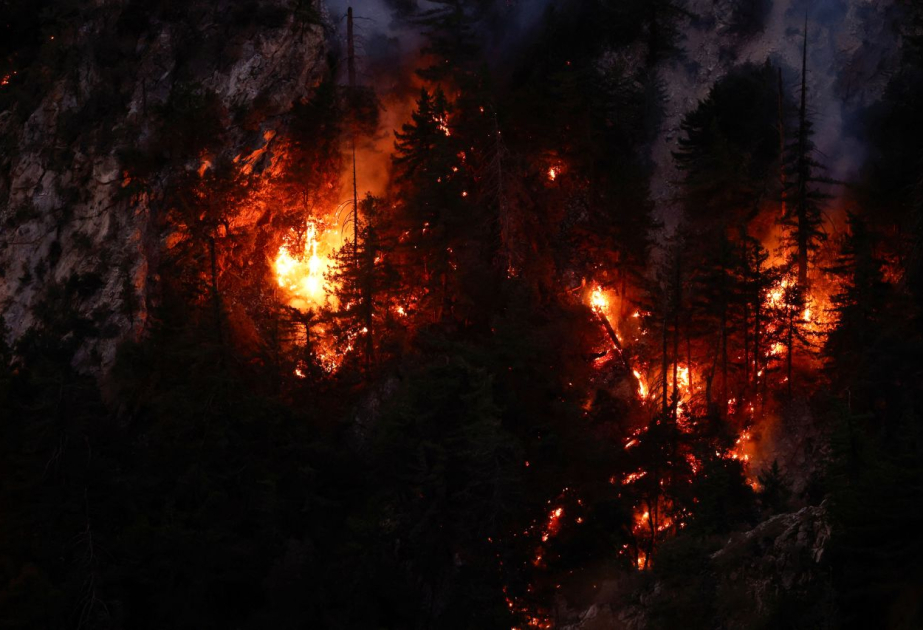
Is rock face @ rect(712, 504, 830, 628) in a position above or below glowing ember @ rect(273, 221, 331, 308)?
above

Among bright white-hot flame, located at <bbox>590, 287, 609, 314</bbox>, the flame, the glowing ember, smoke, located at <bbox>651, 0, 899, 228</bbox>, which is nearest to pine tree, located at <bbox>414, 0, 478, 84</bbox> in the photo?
the flame

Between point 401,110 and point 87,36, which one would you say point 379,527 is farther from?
point 87,36

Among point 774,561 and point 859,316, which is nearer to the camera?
point 774,561

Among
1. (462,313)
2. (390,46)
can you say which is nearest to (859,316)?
(462,313)

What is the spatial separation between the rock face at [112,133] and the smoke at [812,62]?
17642 mm

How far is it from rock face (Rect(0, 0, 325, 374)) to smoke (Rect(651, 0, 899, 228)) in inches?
695

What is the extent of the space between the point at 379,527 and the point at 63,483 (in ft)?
31.6

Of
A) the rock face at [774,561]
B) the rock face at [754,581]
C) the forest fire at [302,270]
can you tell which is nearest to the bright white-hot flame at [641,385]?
the forest fire at [302,270]

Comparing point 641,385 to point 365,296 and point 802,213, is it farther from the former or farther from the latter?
point 365,296

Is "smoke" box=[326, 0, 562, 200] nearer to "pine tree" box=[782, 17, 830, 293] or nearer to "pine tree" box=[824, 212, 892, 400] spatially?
"pine tree" box=[782, 17, 830, 293]

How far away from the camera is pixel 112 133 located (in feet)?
132

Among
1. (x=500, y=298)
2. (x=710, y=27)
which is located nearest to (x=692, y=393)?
(x=500, y=298)

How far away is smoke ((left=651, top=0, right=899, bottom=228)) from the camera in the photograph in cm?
4209

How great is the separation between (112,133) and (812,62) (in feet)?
108
